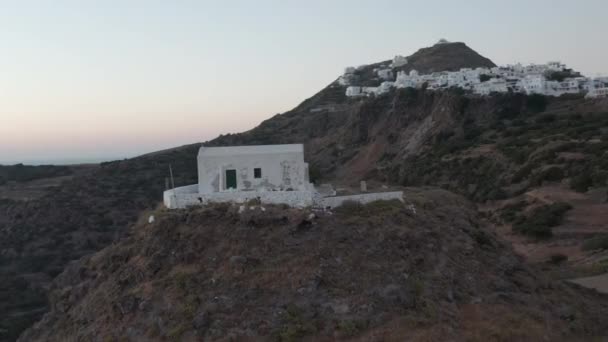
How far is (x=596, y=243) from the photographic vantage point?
2372cm

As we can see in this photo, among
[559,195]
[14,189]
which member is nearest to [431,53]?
[14,189]

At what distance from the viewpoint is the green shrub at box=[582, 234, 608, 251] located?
2345 centimetres

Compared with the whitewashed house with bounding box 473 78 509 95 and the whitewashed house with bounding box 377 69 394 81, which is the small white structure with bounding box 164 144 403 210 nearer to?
the whitewashed house with bounding box 473 78 509 95

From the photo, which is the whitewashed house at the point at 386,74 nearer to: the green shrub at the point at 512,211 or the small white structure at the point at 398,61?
the small white structure at the point at 398,61

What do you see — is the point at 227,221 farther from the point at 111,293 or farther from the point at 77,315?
the point at 77,315

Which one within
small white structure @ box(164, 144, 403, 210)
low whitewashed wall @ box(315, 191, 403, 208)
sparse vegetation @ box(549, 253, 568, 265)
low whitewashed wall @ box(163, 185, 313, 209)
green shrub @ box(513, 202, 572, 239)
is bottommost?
sparse vegetation @ box(549, 253, 568, 265)

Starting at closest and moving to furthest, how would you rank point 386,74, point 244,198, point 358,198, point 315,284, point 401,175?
1. point 315,284
2. point 244,198
3. point 358,198
4. point 401,175
5. point 386,74

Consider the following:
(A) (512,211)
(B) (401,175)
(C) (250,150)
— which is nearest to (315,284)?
(C) (250,150)

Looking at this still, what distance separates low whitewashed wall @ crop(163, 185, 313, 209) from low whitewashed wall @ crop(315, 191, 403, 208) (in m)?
0.42

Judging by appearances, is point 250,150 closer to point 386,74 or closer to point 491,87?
point 491,87

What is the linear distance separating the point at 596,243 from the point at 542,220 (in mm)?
3967

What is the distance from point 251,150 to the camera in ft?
64.8

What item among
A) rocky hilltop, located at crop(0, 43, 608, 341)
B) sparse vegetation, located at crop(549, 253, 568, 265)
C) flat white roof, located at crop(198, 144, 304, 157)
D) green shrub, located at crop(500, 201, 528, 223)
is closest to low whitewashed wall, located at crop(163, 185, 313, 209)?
rocky hilltop, located at crop(0, 43, 608, 341)

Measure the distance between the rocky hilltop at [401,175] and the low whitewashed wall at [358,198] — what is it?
116cm
